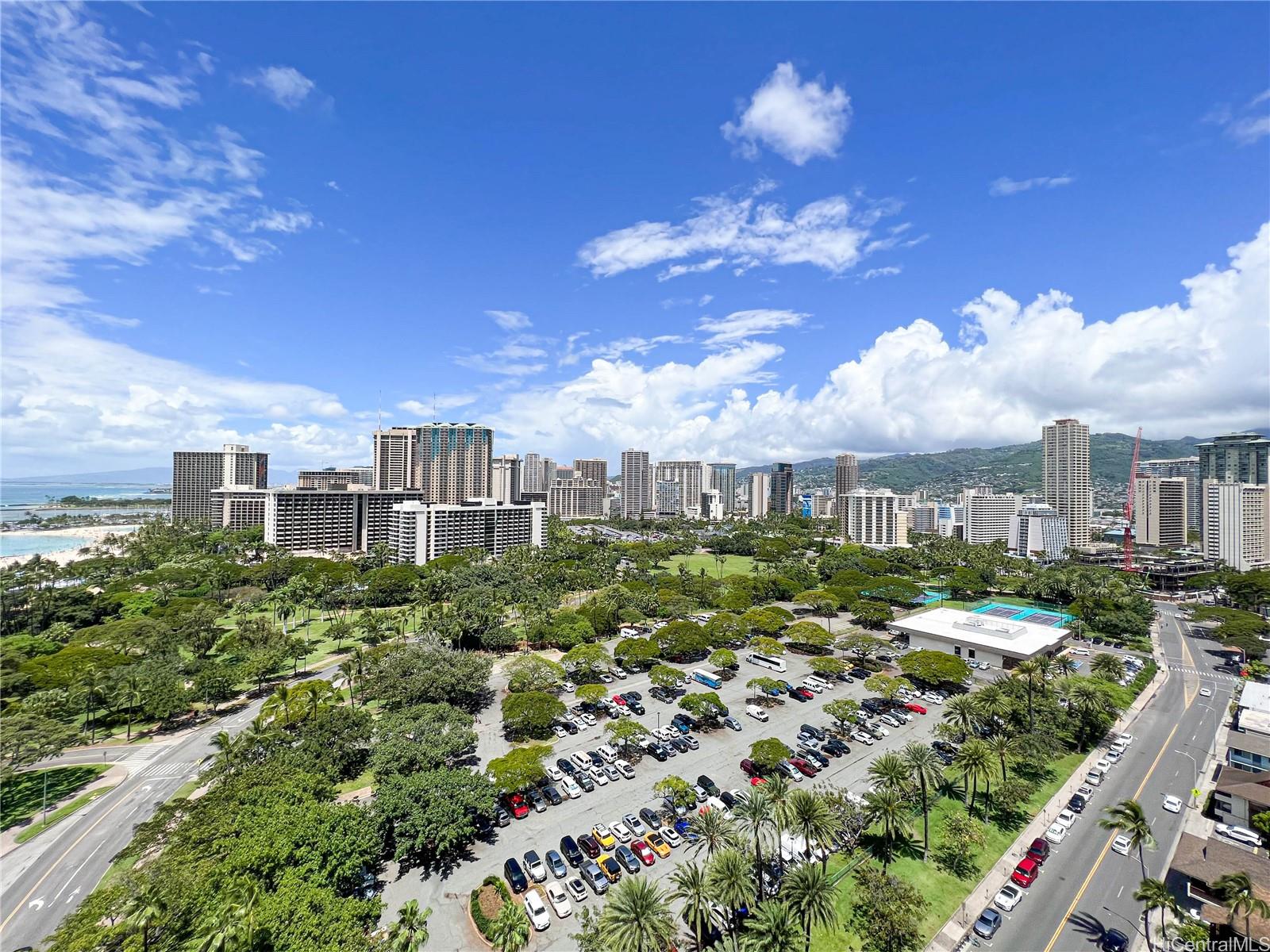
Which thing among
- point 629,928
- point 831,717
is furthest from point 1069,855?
point 629,928

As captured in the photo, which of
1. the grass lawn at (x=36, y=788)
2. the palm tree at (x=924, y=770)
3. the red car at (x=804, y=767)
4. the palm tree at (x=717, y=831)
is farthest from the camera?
the red car at (x=804, y=767)

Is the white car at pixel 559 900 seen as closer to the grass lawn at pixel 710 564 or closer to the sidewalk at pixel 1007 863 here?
the sidewalk at pixel 1007 863

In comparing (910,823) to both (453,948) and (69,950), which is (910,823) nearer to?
(453,948)

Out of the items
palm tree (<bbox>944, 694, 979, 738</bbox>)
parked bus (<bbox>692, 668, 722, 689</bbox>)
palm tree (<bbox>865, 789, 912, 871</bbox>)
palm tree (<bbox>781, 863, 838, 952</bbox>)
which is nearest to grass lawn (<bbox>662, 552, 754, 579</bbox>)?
parked bus (<bbox>692, 668, 722, 689</bbox>)

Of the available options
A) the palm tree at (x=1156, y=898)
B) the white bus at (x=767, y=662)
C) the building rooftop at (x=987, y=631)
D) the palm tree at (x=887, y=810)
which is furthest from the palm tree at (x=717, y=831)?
the building rooftop at (x=987, y=631)

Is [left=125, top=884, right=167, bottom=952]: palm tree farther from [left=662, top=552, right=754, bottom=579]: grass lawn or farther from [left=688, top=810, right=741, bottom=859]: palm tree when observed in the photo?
[left=662, top=552, right=754, bottom=579]: grass lawn

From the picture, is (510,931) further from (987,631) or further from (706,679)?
(987,631)
